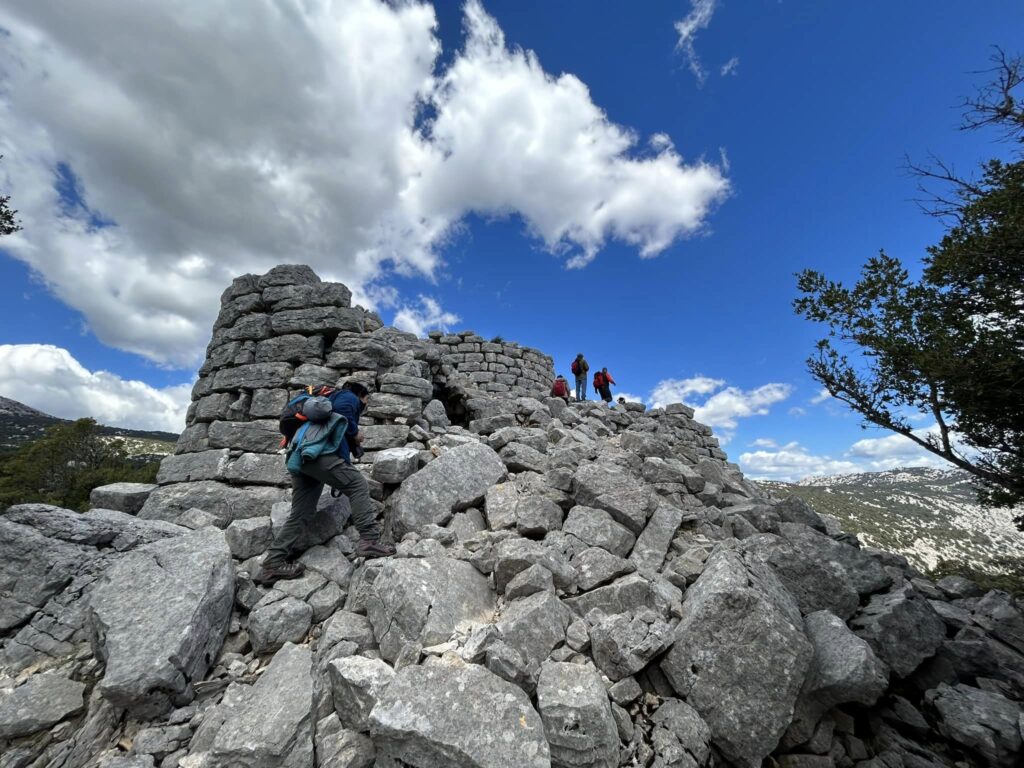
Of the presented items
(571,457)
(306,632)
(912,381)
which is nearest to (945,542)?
(912,381)

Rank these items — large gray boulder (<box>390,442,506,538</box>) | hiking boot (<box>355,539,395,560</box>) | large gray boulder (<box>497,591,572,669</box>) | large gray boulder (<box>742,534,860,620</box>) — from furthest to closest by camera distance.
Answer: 1. large gray boulder (<box>390,442,506,538</box>)
2. hiking boot (<box>355,539,395,560</box>)
3. large gray boulder (<box>742,534,860,620</box>)
4. large gray boulder (<box>497,591,572,669</box>)

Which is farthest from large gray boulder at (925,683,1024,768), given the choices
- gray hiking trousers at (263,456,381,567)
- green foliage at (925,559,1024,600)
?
gray hiking trousers at (263,456,381,567)

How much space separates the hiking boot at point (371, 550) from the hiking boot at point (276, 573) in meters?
0.78

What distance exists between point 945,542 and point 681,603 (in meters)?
81.7

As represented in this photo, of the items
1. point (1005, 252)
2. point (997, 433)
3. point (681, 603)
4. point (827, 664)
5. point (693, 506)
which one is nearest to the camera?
point (827, 664)

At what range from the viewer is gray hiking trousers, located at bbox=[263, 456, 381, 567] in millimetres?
5660

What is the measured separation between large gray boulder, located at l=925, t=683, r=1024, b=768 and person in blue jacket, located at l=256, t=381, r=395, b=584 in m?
6.54

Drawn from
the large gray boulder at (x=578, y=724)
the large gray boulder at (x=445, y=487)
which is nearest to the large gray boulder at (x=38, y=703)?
the large gray boulder at (x=445, y=487)

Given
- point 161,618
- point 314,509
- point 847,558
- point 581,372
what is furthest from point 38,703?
point 581,372

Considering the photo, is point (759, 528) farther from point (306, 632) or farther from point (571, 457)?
point (306, 632)

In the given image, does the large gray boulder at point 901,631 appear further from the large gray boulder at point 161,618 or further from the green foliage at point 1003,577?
the large gray boulder at point 161,618

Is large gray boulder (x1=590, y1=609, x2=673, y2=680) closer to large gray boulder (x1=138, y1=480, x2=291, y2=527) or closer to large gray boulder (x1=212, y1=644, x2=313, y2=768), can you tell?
large gray boulder (x1=212, y1=644, x2=313, y2=768)

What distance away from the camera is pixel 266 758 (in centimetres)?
351

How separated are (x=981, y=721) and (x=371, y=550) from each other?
22.9 ft
